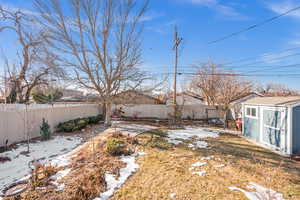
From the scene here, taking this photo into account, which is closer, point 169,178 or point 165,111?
point 169,178

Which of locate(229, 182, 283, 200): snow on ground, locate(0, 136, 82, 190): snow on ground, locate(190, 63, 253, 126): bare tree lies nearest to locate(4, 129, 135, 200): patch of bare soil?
locate(0, 136, 82, 190): snow on ground

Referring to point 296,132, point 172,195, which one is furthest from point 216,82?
point 172,195

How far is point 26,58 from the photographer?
1030 cm

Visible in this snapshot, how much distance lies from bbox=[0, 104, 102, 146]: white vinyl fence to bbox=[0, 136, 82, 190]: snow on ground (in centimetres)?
63

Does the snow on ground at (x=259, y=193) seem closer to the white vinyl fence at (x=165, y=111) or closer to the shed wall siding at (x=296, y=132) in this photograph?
the shed wall siding at (x=296, y=132)

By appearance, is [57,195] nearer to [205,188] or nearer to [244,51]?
[205,188]

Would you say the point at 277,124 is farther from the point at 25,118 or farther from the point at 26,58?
the point at 26,58

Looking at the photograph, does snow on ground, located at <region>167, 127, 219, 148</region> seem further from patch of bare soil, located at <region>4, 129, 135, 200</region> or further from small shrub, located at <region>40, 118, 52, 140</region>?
small shrub, located at <region>40, 118, 52, 140</region>

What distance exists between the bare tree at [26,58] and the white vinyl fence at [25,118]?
2509 mm

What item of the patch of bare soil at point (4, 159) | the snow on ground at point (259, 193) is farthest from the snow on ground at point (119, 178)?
the patch of bare soil at point (4, 159)

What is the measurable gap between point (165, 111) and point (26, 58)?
12.2 meters

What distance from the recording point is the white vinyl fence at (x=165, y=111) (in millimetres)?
15023

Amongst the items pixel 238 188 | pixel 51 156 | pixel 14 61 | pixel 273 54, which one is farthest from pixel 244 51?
pixel 14 61

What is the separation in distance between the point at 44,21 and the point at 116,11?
4.15 meters
